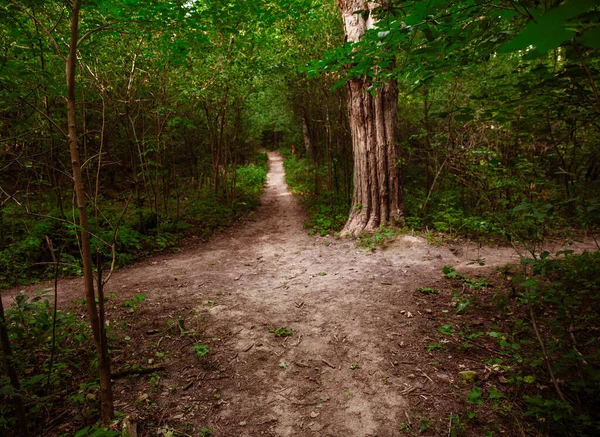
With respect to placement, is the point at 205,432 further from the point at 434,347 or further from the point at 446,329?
the point at 446,329

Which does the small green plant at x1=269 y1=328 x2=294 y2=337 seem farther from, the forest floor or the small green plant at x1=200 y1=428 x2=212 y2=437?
the small green plant at x1=200 y1=428 x2=212 y2=437

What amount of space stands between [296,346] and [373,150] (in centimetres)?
510

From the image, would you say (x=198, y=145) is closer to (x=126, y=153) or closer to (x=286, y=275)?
(x=126, y=153)

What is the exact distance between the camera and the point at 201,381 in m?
2.83

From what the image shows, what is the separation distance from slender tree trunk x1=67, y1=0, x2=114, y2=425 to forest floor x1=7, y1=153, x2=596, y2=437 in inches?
17.2

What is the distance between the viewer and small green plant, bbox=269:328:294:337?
3.47 meters

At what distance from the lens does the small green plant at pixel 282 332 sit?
11.4 feet

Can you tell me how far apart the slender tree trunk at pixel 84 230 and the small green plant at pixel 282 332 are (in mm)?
1726

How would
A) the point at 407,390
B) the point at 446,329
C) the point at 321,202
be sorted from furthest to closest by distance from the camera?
the point at 321,202, the point at 446,329, the point at 407,390

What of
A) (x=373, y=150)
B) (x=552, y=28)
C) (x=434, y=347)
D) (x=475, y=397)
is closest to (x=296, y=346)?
(x=434, y=347)

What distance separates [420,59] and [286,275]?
395cm

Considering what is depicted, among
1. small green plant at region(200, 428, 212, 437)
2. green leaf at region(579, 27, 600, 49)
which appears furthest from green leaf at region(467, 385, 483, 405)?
green leaf at region(579, 27, 600, 49)

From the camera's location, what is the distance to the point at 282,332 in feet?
11.5

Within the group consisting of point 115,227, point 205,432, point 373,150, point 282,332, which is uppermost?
point 373,150
